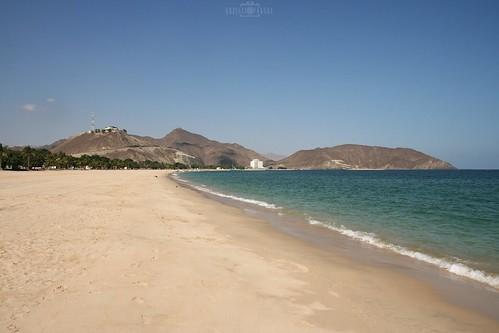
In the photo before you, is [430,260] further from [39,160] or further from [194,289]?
[39,160]

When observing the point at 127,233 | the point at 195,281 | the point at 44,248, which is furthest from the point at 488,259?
the point at 44,248

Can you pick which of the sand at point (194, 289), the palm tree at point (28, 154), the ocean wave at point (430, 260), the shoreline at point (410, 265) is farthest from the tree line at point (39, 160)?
the ocean wave at point (430, 260)

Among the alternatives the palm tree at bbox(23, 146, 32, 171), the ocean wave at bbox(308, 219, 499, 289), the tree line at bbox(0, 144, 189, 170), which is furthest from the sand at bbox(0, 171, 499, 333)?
the palm tree at bbox(23, 146, 32, 171)

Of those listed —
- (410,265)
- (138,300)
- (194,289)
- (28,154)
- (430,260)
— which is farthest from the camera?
(28,154)

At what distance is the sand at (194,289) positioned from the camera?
604 cm

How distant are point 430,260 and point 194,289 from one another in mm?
8297

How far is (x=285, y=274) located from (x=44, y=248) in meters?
6.86

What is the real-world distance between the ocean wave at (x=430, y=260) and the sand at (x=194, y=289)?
195 cm

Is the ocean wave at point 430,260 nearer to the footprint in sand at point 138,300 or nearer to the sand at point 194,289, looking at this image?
the sand at point 194,289

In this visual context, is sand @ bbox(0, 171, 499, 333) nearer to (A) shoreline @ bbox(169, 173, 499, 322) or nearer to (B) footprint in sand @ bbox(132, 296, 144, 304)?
(B) footprint in sand @ bbox(132, 296, 144, 304)

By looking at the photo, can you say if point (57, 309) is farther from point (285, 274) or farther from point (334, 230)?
point (334, 230)

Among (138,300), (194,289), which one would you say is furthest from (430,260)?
(138,300)

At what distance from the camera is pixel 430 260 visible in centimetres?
1186

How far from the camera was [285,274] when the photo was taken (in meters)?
9.29
